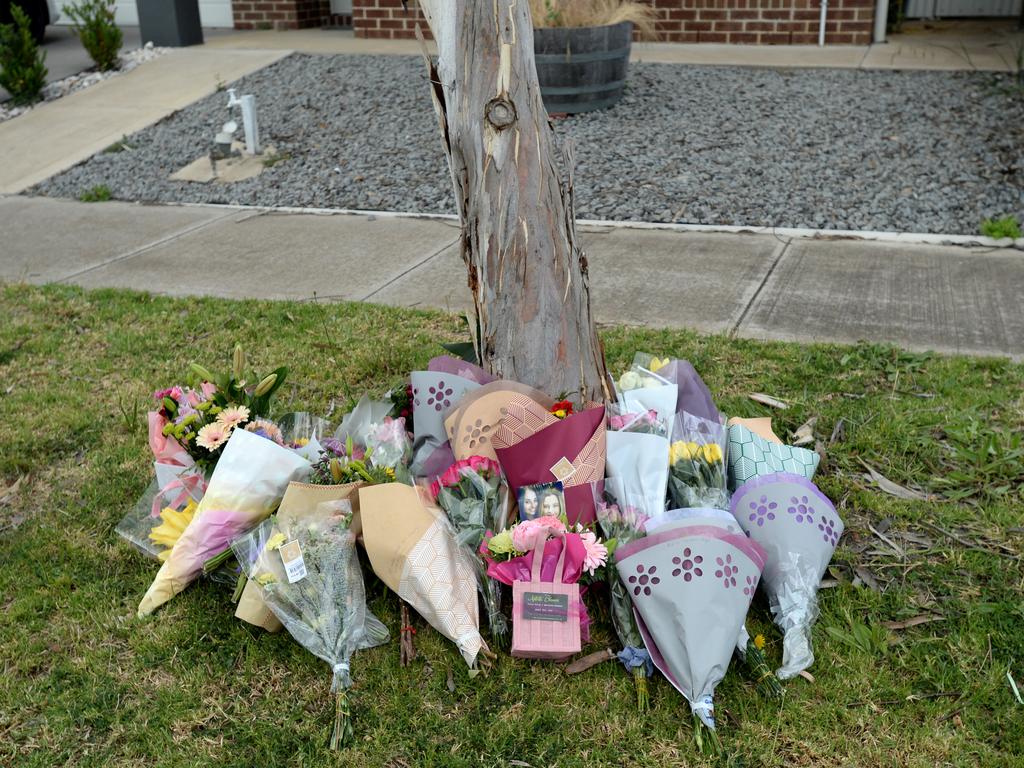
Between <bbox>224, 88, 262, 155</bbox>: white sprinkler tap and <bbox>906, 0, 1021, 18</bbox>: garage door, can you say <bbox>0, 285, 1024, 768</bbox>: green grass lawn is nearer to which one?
<bbox>224, 88, 262, 155</bbox>: white sprinkler tap

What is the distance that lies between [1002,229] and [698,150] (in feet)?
7.72

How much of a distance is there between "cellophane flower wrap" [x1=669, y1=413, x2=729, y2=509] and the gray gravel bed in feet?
11.2

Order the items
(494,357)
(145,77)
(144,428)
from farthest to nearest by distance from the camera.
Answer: (145,77) < (144,428) < (494,357)

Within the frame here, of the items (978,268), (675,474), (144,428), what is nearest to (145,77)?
(144,428)

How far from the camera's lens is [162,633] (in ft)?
9.32

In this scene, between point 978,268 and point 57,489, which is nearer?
point 57,489

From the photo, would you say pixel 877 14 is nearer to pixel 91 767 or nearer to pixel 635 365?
pixel 635 365

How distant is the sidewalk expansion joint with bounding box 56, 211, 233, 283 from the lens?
5848 mm

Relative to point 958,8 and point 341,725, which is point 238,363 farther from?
point 958,8

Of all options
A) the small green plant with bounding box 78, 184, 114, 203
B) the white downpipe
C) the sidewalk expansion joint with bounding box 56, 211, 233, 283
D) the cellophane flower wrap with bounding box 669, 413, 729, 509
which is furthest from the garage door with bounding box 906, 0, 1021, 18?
the cellophane flower wrap with bounding box 669, 413, 729, 509

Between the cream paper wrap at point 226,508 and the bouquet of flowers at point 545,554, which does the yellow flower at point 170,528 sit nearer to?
the cream paper wrap at point 226,508

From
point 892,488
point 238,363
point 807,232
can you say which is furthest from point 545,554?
point 807,232

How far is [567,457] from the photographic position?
9.48 ft

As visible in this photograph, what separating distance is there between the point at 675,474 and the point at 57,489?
2.22 m
